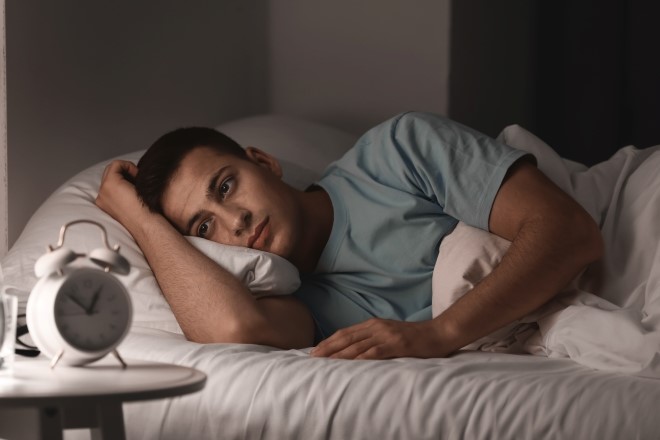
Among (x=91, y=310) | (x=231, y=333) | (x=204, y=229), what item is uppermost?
(x=91, y=310)

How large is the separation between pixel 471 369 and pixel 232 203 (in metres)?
0.60

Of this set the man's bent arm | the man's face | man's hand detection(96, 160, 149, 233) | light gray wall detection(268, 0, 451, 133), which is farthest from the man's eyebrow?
light gray wall detection(268, 0, 451, 133)

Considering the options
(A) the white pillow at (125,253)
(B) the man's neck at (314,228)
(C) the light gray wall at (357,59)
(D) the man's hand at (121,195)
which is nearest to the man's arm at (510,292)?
(A) the white pillow at (125,253)

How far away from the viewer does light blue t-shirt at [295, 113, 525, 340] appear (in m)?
1.81

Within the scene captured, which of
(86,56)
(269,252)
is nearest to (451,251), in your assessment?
(269,252)

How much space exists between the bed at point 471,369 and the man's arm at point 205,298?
4 cm

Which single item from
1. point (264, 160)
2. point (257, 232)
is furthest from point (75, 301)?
point (264, 160)

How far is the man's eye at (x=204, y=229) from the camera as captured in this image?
1.88 meters

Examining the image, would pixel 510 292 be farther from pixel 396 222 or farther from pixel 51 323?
pixel 51 323

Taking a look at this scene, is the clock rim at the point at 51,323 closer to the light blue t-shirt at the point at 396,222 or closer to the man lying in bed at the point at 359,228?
the man lying in bed at the point at 359,228

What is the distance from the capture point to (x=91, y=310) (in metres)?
1.20

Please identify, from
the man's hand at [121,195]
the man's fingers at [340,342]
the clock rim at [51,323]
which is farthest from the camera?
the man's hand at [121,195]

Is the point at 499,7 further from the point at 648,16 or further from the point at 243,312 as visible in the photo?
the point at 243,312

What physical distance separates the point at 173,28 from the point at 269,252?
1102 mm
